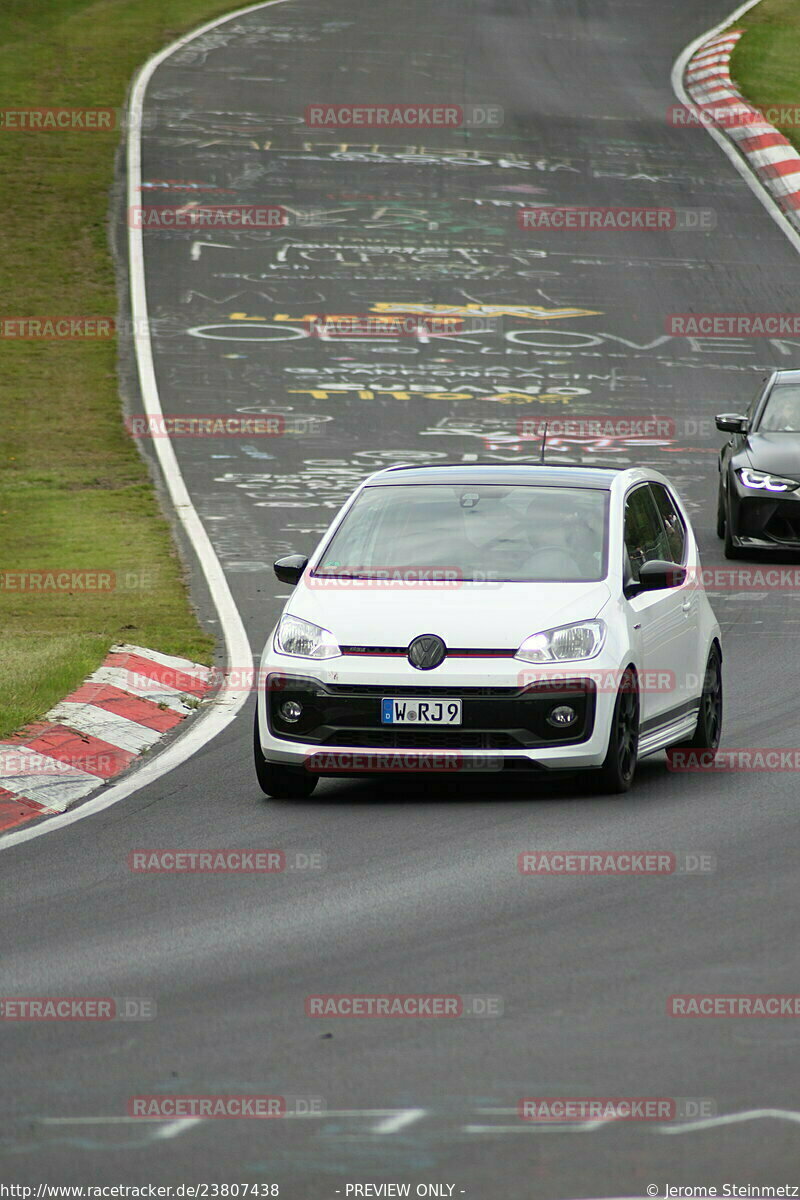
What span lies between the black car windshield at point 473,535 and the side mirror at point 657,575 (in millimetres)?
212

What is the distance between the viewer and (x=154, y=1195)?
4930 millimetres

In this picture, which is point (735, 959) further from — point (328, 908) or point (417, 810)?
point (417, 810)

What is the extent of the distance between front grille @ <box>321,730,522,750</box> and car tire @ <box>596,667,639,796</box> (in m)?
0.50

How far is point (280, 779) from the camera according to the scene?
1007 cm

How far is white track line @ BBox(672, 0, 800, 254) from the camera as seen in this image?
3616cm

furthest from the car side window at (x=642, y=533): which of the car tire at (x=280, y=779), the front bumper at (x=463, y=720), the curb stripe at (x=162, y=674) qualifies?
the curb stripe at (x=162, y=674)

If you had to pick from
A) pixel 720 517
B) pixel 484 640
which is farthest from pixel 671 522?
pixel 720 517

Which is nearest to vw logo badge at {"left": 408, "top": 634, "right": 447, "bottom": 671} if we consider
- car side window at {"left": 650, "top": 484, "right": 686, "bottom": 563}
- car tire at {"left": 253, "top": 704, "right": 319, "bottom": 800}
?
car tire at {"left": 253, "top": 704, "right": 319, "bottom": 800}

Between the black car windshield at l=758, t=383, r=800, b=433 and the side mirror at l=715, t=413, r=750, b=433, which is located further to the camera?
the black car windshield at l=758, t=383, r=800, b=433

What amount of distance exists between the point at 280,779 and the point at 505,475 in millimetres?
2285

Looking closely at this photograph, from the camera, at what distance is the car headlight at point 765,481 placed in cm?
1820

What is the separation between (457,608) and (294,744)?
3.50 ft

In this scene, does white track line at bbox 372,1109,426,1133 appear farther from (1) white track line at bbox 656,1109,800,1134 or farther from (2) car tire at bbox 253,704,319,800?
(2) car tire at bbox 253,704,319,800

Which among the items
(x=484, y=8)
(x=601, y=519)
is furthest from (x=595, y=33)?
(x=601, y=519)
